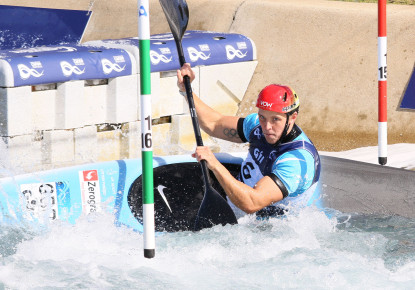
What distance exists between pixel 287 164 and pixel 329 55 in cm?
391

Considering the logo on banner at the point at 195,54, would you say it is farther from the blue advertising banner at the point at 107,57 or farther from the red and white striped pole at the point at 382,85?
the red and white striped pole at the point at 382,85

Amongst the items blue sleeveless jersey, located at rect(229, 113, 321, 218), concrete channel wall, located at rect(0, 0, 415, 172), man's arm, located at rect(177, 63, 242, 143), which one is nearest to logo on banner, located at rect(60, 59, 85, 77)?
concrete channel wall, located at rect(0, 0, 415, 172)

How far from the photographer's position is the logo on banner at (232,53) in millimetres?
7871

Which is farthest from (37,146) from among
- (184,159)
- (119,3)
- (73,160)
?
(119,3)

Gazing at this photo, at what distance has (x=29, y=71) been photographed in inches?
256

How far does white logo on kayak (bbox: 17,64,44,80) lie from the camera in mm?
6445

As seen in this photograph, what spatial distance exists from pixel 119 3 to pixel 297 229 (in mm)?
5827

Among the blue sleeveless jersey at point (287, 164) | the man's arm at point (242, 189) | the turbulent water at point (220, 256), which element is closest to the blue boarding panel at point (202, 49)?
the blue sleeveless jersey at point (287, 164)

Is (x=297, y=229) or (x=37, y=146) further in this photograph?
(x=37, y=146)

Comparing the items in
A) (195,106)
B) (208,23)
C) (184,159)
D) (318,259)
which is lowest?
(318,259)

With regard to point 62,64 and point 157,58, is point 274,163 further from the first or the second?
point 157,58

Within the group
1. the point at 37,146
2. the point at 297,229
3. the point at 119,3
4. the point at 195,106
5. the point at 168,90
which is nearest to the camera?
the point at 297,229

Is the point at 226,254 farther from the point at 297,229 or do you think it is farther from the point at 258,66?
the point at 258,66

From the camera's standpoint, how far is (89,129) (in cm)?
700
